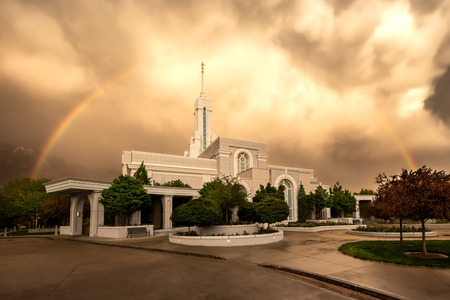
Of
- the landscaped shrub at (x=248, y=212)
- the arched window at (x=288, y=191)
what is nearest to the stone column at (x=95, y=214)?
the landscaped shrub at (x=248, y=212)

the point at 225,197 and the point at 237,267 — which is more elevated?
the point at 225,197

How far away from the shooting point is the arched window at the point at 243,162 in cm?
5862

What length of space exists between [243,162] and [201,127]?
1811 inches

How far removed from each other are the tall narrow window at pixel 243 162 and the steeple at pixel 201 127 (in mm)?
40564

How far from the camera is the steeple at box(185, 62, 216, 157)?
324 feet

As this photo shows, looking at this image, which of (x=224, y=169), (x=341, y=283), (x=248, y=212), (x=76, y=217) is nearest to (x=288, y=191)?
(x=224, y=169)

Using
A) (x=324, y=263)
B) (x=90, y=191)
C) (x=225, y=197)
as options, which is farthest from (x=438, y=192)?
(x=90, y=191)

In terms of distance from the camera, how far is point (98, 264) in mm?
13125

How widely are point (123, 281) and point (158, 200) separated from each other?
30.9m

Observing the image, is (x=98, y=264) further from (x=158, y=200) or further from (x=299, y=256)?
(x=158, y=200)

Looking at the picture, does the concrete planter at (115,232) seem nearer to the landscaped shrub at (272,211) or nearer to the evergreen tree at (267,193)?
the landscaped shrub at (272,211)

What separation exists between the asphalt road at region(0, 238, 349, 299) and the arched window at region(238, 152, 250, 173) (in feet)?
147

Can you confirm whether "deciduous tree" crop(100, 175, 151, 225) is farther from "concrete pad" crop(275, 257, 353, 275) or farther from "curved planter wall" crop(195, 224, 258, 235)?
"concrete pad" crop(275, 257, 353, 275)

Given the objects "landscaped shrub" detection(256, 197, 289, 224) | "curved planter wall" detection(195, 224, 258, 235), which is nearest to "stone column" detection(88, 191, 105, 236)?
"curved planter wall" detection(195, 224, 258, 235)
